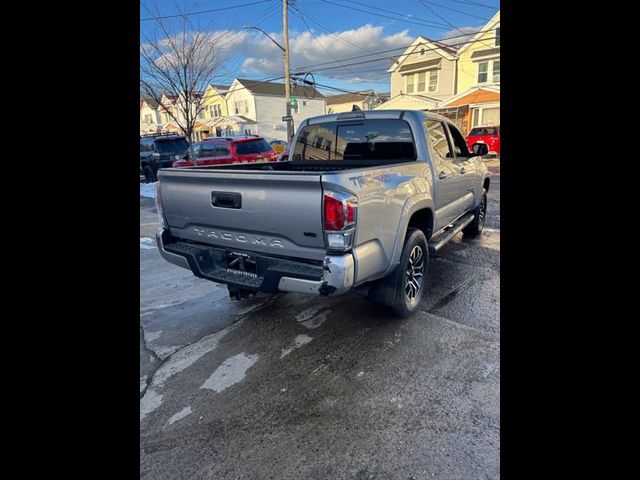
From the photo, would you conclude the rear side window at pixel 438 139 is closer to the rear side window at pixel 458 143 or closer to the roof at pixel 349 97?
the rear side window at pixel 458 143

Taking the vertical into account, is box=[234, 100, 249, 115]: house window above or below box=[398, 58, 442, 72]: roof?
below

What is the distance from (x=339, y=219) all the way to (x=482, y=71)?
1160 inches

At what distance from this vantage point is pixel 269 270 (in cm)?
293

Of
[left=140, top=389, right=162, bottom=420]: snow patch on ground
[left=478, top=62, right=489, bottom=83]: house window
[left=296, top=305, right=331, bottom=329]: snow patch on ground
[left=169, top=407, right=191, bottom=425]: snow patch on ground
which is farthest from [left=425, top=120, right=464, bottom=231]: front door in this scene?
[left=478, top=62, right=489, bottom=83]: house window

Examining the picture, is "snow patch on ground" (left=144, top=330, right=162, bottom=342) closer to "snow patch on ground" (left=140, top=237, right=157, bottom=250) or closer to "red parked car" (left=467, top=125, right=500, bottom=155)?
"snow patch on ground" (left=140, top=237, right=157, bottom=250)

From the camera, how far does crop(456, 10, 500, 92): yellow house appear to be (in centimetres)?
2614

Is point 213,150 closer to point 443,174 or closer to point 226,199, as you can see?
point 443,174

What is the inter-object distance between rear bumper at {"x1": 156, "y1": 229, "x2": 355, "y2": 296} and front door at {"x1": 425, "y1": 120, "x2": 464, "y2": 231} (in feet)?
6.54

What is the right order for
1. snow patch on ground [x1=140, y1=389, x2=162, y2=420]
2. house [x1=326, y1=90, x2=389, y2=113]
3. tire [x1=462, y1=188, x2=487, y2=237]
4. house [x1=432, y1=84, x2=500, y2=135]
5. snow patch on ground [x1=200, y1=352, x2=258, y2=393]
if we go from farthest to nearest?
house [x1=326, y1=90, x2=389, y2=113], house [x1=432, y1=84, x2=500, y2=135], tire [x1=462, y1=188, x2=487, y2=237], snow patch on ground [x1=200, y1=352, x2=258, y2=393], snow patch on ground [x1=140, y1=389, x2=162, y2=420]

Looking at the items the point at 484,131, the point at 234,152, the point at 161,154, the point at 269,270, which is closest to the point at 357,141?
the point at 269,270

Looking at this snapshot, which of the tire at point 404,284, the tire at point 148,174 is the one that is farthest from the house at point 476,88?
the tire at point 404,284
